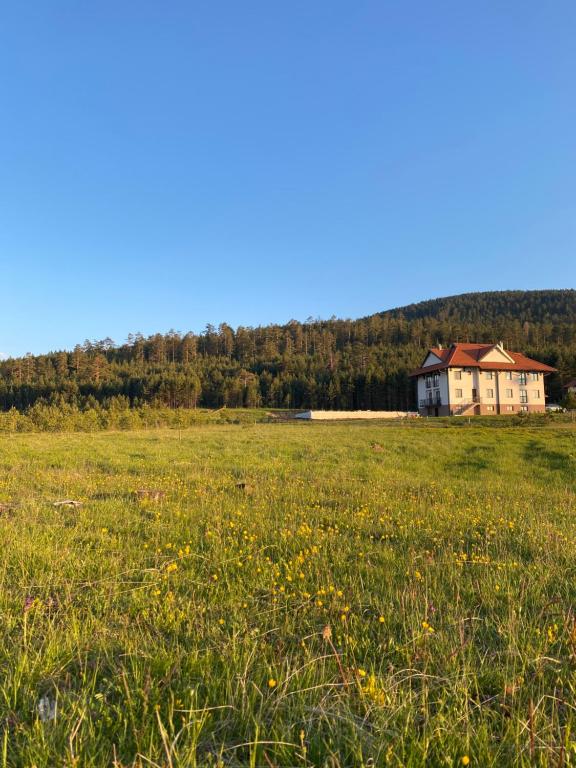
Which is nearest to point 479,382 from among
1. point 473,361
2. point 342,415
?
point 473,361

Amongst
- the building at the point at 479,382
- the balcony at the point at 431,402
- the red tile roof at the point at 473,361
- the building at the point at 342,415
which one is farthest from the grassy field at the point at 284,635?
the balcony at the point at 431,402

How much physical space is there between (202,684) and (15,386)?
122336 mm

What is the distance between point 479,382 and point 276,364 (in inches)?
2526

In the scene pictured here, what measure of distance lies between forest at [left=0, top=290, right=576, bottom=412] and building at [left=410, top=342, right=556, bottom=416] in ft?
69.7

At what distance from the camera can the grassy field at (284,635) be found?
79.9 inches

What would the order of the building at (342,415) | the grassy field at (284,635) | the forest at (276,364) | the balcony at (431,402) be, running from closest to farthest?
the grassy field at (284,635) → the building at (342,415) → the balcony at (431,402) → the forest at (276,364)

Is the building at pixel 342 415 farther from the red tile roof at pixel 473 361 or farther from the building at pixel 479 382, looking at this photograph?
the red tile roof at pixel 473 361

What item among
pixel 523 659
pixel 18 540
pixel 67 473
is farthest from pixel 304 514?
pixel 67 473

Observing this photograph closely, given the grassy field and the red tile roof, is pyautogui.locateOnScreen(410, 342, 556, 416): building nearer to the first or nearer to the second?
the red tile roof

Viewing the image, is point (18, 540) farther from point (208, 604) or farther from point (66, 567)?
point (208, 604)

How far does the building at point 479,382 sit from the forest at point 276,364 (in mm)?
21234

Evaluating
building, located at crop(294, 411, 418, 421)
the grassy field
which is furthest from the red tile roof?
the grassy field

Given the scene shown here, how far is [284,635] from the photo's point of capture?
310 cm

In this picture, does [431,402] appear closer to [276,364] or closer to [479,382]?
[479,382]
